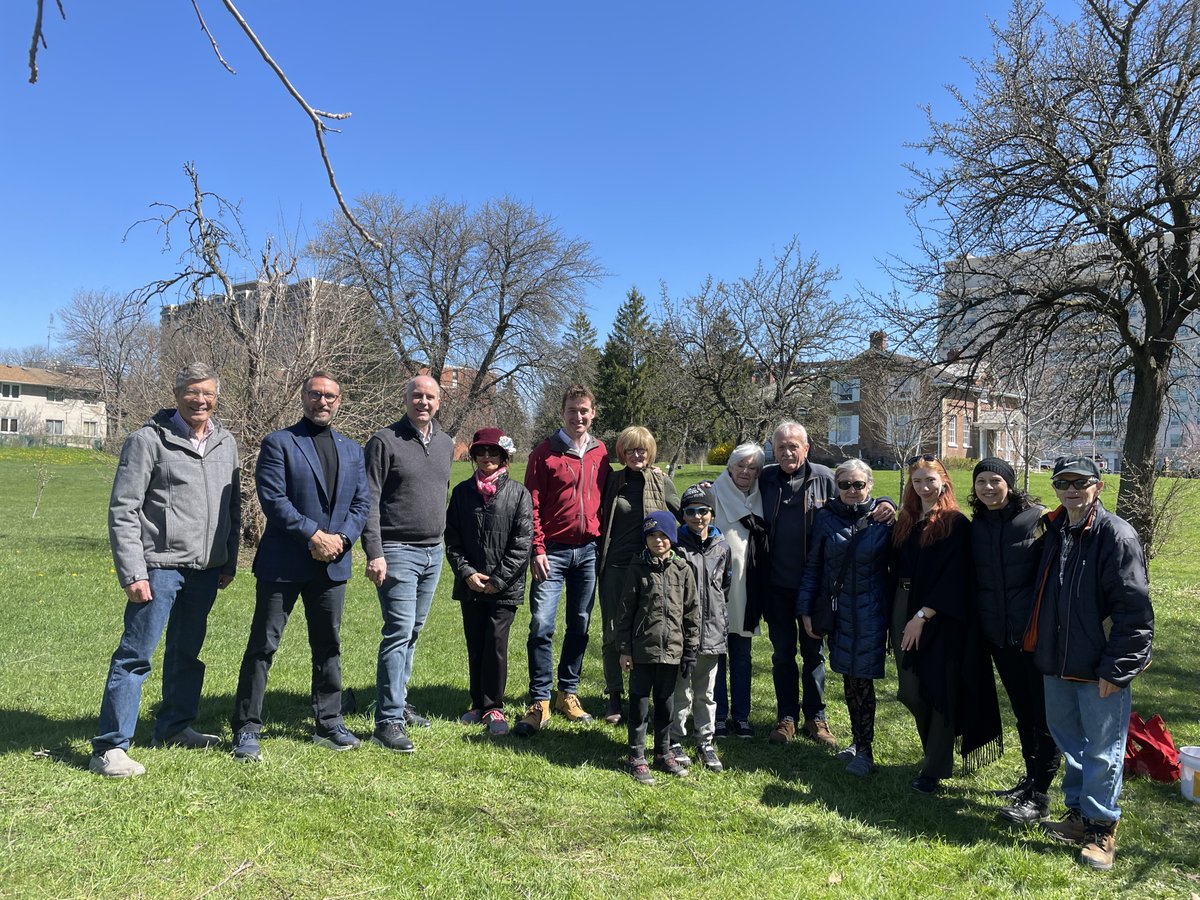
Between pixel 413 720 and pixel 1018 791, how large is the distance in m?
3.66

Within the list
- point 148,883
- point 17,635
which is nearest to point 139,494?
point 148,883

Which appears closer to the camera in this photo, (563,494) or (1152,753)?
(1152,753)

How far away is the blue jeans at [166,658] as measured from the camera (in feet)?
13.3

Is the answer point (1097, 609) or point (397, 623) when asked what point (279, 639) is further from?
point (1097, 609)

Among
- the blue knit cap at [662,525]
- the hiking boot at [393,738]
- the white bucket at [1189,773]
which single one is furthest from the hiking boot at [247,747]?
the white bucket at [1189,773]

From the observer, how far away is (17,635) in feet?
27.0

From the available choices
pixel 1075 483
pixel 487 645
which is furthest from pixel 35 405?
pixel 1075 483

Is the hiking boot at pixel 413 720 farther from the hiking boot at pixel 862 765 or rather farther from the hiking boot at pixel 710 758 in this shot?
the hiking boot at pixel 862 765

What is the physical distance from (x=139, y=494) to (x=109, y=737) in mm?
1277

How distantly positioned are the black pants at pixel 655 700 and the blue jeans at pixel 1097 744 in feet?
6.70

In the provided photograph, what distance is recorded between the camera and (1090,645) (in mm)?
3693

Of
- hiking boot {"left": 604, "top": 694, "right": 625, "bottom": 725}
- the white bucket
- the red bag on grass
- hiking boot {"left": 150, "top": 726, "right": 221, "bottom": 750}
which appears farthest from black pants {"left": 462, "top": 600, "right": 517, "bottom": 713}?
the white bucket

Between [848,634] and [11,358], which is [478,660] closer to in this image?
[848,634]

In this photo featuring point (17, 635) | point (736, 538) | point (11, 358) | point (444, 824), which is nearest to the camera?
point (444, 824)
